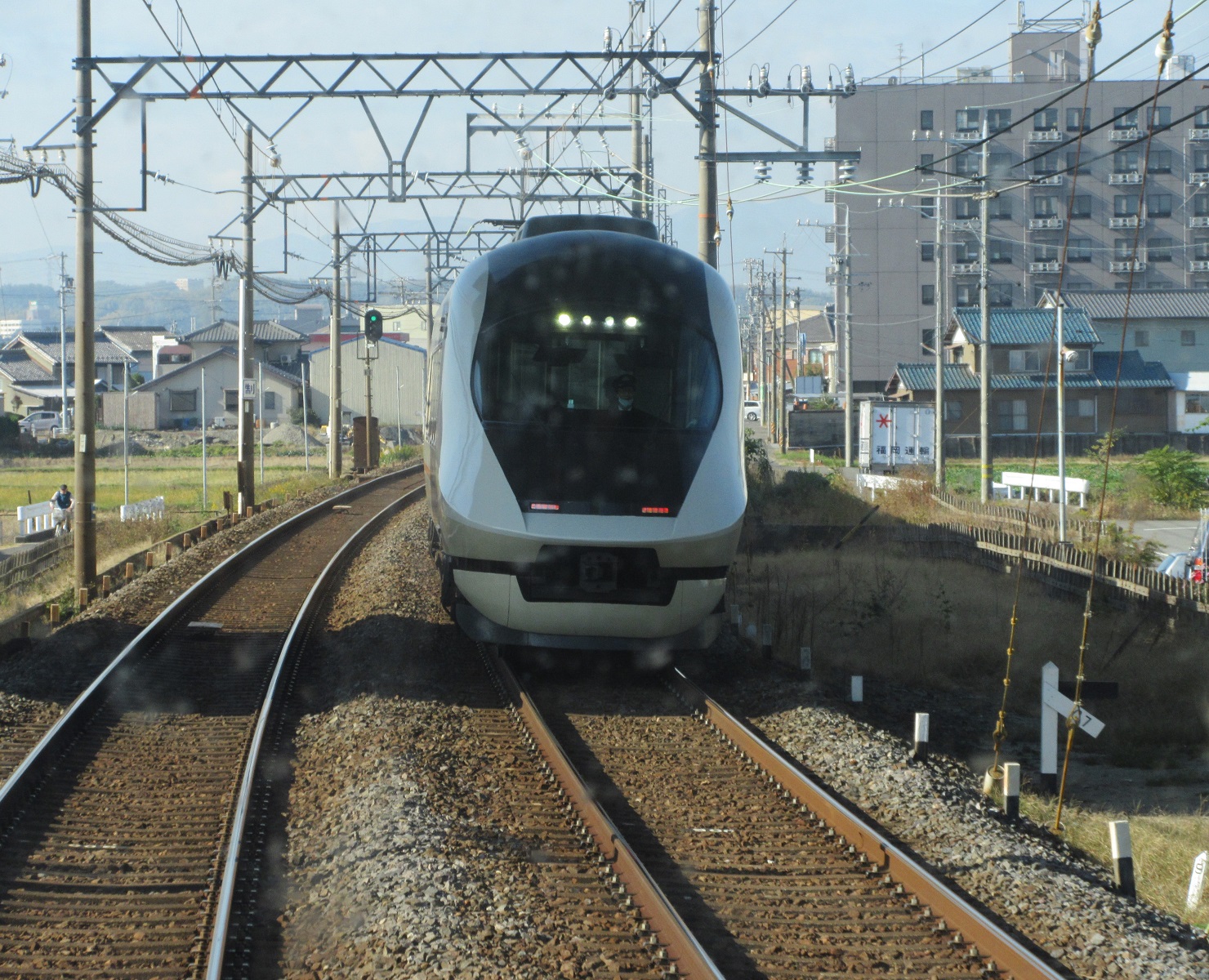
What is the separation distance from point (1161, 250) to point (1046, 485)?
44.3 meters

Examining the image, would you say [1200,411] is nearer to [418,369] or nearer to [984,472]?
[984,472]

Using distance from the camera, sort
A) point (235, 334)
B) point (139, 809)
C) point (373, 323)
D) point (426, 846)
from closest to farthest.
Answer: point (426, 846)
point (139, 809)
point (373, 323)
point (235, 334)

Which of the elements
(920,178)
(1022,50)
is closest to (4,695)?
(920,178)

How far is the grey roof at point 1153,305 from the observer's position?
5462cm

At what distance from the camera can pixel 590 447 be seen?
897 cm

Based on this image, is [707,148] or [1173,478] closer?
[707,148]

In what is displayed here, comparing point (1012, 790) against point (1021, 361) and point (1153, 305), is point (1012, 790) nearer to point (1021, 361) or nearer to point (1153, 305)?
point (1021, 361)

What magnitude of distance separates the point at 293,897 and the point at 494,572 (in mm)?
3565

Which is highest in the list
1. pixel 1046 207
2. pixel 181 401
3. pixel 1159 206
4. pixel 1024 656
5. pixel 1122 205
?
pixel 1122 205

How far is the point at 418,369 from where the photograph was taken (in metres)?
67.9

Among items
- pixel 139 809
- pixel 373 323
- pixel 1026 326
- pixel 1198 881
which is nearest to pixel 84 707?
pixel 139 809

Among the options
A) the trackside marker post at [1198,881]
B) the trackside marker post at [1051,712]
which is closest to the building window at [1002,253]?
the trackside marker post at [1051,712]

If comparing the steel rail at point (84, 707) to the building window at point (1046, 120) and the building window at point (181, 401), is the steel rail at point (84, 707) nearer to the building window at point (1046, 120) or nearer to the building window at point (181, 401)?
the building window at point (181, 401)

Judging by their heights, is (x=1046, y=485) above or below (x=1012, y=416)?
below
